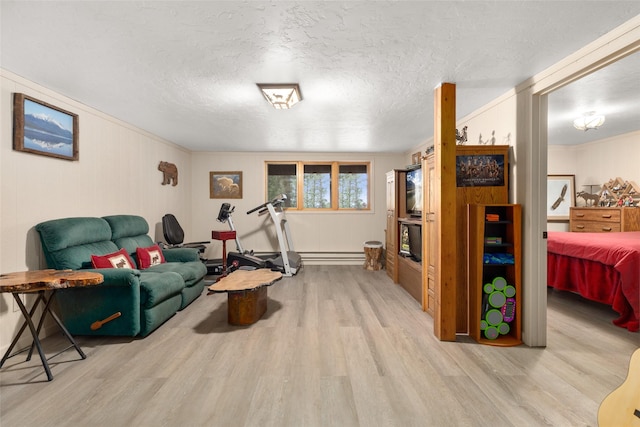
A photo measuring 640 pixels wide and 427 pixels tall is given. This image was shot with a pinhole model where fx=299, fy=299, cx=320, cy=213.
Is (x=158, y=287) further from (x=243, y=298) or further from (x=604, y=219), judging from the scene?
(x=604, y=219)

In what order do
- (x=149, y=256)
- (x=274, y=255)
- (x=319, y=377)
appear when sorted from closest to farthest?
(x=319, y=377), (x=149, y=256), (x=274, y=255)

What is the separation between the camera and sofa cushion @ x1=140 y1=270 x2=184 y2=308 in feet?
9.54

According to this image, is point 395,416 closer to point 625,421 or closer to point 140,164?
point 625,421

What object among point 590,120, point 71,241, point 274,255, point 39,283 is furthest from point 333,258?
point 39,283

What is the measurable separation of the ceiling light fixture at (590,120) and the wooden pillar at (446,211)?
2299 millimetres

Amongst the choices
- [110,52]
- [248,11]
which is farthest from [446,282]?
[110,52]

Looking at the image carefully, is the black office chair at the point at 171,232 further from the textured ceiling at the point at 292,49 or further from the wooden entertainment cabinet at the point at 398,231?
the wooden entertainment cabinet at the point at 398,231

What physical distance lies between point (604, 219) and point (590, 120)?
2224 mm

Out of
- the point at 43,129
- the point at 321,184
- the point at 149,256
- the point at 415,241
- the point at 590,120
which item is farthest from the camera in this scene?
the point at 321,184

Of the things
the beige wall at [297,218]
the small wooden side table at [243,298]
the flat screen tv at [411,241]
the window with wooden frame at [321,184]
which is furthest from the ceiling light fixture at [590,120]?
the small wooden side table at [243,298]

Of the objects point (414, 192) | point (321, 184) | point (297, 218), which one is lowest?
point (297, 218)

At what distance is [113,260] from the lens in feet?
10.5

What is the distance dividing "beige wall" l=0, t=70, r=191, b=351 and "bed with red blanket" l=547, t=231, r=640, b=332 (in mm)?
5859

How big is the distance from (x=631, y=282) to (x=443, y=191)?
2.30 metres
